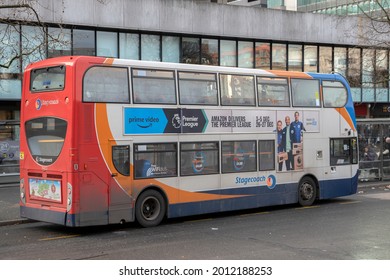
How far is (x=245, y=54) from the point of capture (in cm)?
2948

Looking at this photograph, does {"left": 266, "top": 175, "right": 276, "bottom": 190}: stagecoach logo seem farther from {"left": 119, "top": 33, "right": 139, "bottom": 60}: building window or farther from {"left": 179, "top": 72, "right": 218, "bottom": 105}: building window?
{"left": 119, "top": 33, "right": 139, "bottom": 60}: building window

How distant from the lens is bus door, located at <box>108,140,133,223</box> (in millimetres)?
11484

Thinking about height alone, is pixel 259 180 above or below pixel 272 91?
below

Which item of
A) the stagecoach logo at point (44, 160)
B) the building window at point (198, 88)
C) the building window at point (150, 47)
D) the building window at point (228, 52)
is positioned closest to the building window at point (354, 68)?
the building window at point (228, 52)

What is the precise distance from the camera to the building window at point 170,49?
2682 cm

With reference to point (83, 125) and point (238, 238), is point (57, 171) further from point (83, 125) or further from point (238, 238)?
point (238, 238)

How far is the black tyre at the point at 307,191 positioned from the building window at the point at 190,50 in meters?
13.3

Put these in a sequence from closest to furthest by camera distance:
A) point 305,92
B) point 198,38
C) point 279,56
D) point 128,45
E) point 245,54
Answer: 1. point 305,92
2. point 128,45
3. point 198,38
4. point 245,54
5. point 279,56

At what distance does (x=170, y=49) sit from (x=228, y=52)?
367cm

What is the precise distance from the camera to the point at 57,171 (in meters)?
11.2

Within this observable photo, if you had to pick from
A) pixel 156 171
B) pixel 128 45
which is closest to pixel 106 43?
pixel 128 45

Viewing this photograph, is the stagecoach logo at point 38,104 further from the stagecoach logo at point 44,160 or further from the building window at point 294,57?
the building window at point 294,57

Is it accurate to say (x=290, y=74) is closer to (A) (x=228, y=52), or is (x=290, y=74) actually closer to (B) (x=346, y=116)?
(B) (x=346, y=116)

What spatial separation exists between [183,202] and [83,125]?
339 centimetres
